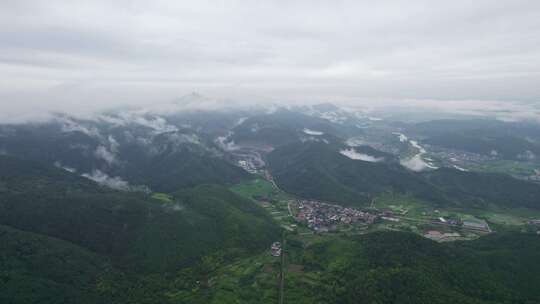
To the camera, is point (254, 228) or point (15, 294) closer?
point (15, 294)

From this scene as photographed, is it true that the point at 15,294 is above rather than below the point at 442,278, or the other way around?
below

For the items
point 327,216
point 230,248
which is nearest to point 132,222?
point 230,248

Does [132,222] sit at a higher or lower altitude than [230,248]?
higher

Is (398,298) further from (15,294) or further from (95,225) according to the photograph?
(95,225)

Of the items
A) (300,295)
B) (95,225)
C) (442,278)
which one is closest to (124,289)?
(95,225)

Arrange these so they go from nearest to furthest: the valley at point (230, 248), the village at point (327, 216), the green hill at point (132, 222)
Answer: the valley at point (230, 248), the green hill at point (132, 222), the village at point (327, 216)

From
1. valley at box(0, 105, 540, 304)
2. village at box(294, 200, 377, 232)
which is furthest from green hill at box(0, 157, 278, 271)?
village at box(294, 200, 377, 232)

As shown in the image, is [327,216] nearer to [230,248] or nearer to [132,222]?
[230,248]

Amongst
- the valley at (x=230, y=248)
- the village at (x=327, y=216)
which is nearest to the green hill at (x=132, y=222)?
the valley at (x=230, y=248)

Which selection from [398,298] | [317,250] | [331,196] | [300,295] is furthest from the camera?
[331,196]

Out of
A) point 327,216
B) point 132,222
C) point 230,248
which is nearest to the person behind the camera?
point 230,248

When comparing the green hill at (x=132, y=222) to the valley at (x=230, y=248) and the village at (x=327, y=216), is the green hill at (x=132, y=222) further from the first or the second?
the village at (x=327, y=216)
